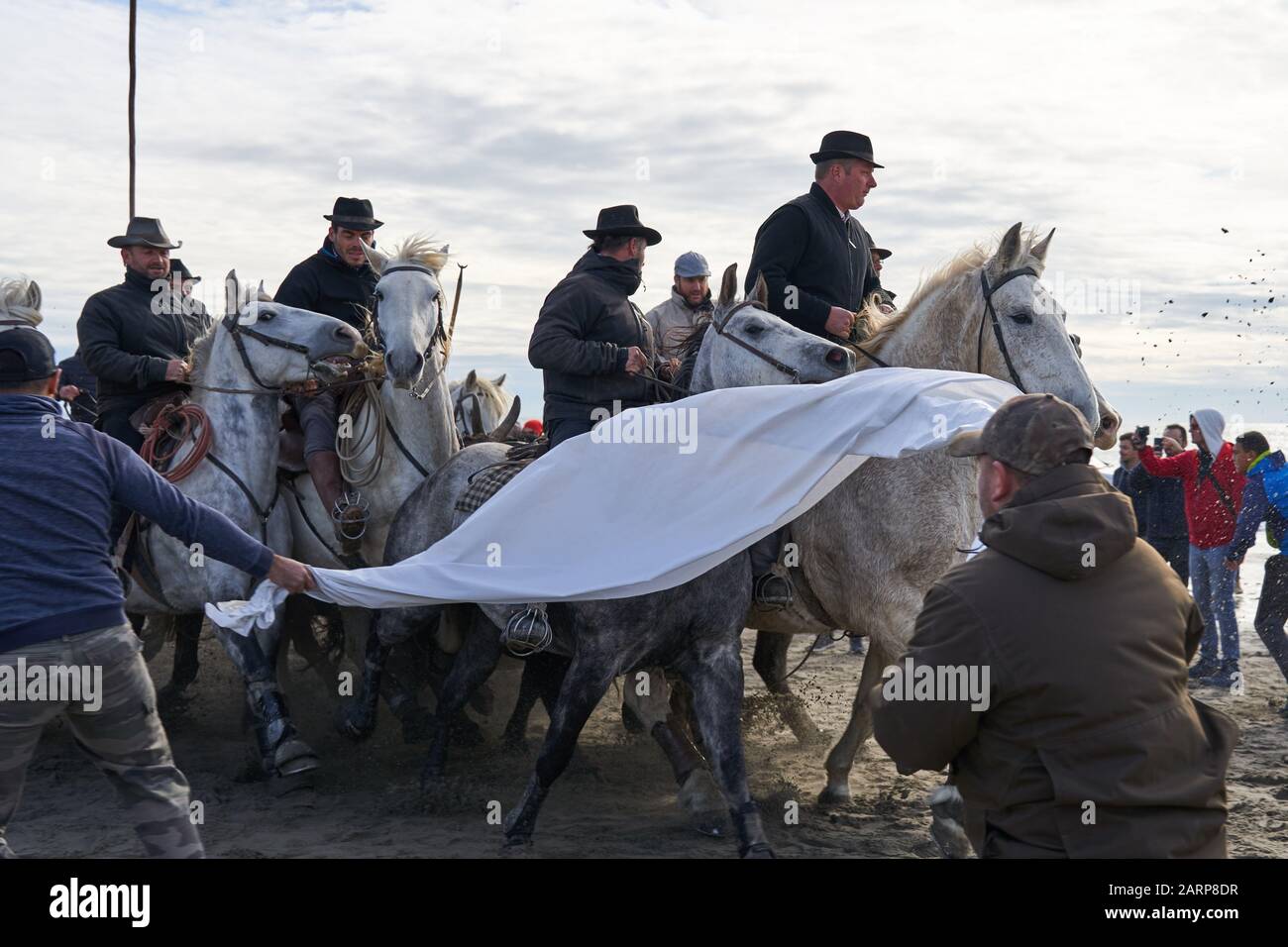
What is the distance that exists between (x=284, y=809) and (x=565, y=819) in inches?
60.7

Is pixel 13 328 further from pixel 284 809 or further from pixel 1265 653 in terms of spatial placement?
pixel 1265 653

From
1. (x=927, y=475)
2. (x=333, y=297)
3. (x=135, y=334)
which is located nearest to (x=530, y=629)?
(x=927, y=475)

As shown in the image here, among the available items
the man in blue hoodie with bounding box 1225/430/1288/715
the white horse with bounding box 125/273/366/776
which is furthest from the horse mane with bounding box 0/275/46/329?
the man in blue hoodie with bounding box 1225/430/1288/715

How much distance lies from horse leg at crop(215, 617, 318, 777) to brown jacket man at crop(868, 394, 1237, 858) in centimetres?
471

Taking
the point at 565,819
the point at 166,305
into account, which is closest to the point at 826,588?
the point at 565,819

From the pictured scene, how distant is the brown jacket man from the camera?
9.21ft

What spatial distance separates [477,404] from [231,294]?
4.32 m

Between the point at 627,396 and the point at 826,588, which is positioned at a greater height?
the point at 627,396

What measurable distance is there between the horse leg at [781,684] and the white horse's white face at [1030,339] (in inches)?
121

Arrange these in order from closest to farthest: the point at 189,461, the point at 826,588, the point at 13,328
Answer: the point at 13,328, the point at 826,588, the point at 189,461

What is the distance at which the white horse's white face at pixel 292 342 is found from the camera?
7.36m

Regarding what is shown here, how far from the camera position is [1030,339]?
580 cm

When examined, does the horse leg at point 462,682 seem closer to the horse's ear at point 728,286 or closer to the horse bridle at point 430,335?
the horse bridle at point 430,335
